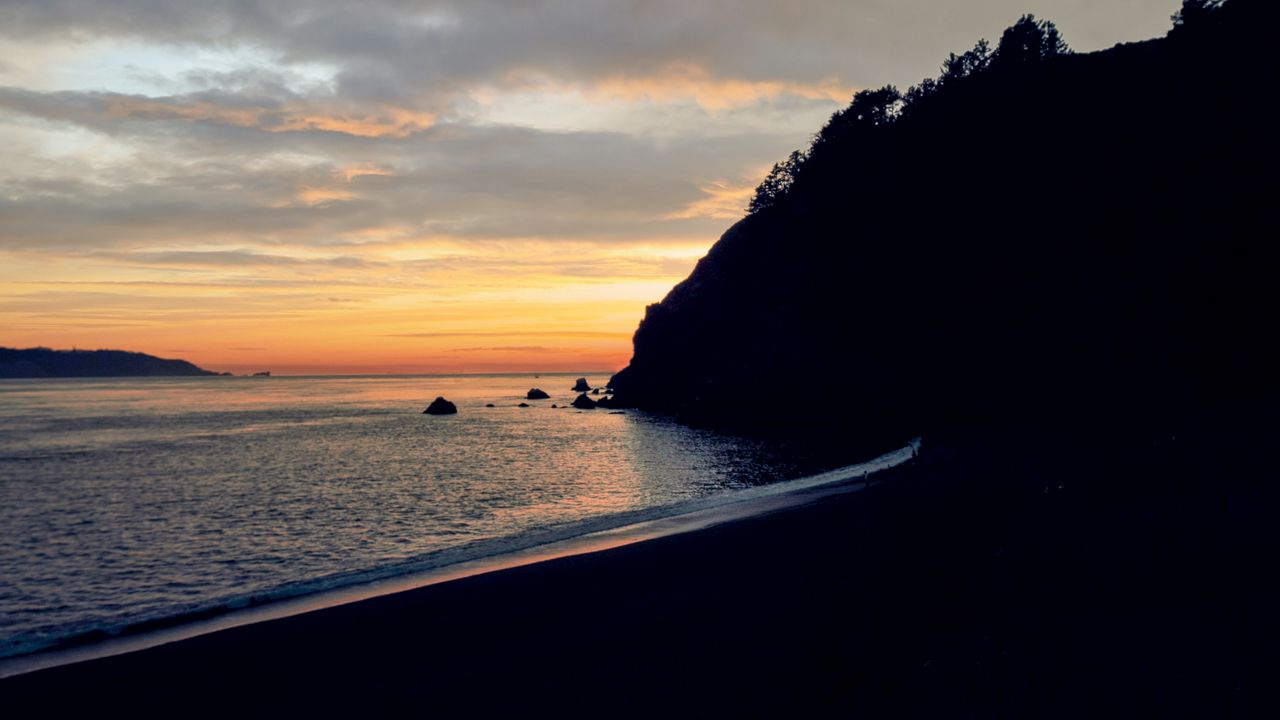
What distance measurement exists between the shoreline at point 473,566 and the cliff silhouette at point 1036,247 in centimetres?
1556

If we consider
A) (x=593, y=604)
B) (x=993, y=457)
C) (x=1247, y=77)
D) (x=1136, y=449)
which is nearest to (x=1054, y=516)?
(x=1136, y=449)

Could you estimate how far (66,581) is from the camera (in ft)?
50.8

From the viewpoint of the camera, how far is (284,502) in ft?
85.4

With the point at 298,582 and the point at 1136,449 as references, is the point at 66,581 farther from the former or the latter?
the point at 1136,449

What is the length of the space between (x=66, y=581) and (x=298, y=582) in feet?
19.1

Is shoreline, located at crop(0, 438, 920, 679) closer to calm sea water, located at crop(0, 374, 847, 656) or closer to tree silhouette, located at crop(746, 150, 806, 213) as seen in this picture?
calm sea water, located at crop(0, 374, 847, 656)

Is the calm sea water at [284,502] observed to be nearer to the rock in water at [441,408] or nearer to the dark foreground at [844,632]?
the dark foreground at [844,632]

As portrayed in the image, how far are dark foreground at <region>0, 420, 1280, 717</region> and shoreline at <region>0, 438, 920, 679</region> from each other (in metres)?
1.31

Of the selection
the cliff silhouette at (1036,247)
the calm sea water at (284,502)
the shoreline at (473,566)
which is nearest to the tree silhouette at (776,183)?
the cliff silhouette at (1036,247)

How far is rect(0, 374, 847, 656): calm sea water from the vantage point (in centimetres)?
1502

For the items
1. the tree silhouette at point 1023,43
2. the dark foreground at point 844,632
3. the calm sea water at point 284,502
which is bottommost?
the calm sea water at point 284,502

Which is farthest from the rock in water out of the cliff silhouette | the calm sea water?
the cliff silhouette

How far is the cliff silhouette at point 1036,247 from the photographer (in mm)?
32000

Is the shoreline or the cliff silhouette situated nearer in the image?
the shoreline
